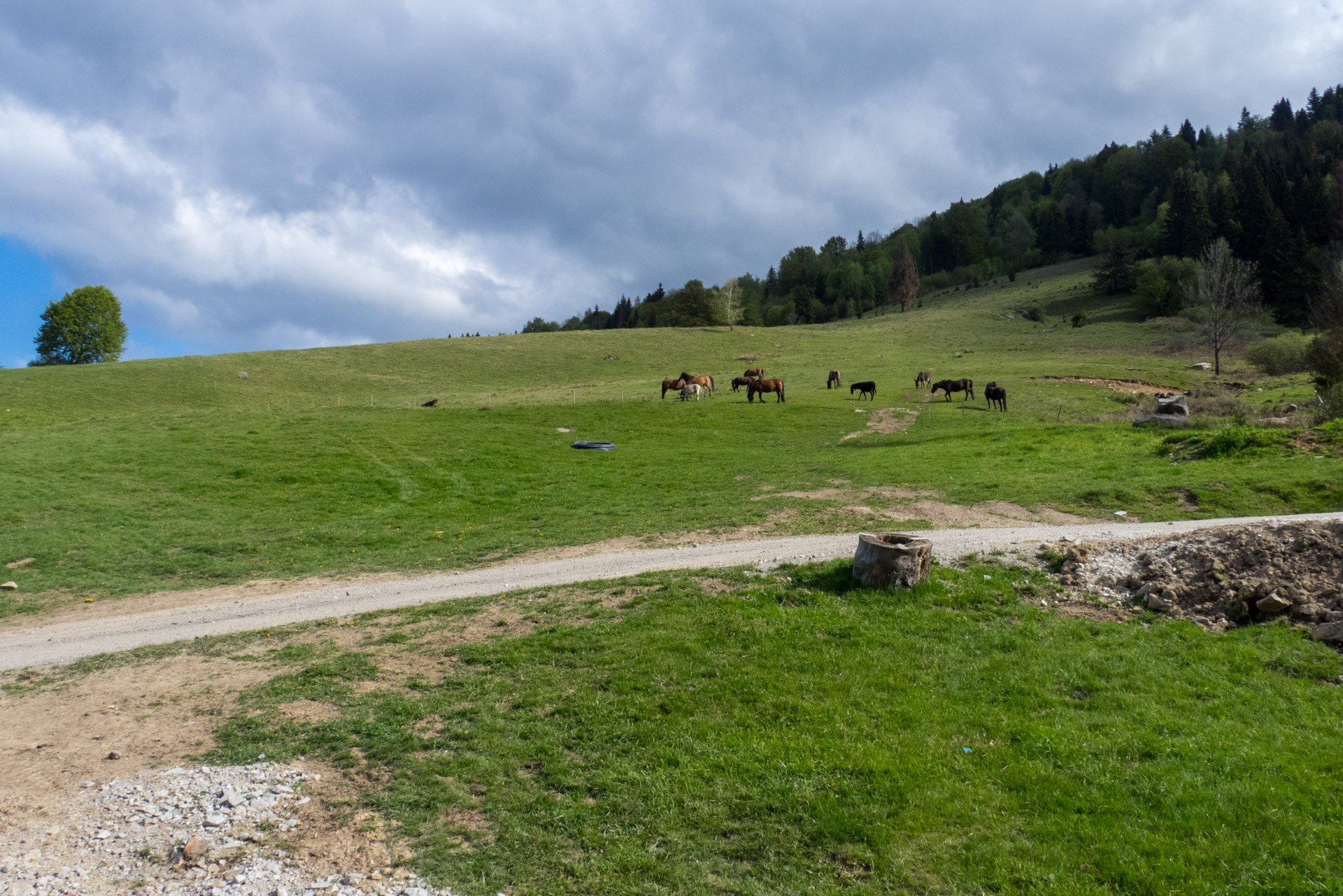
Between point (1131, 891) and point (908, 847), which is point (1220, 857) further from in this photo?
point (908, 847)

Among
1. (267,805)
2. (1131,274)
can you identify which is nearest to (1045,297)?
(1131,274)

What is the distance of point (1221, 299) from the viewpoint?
198ft

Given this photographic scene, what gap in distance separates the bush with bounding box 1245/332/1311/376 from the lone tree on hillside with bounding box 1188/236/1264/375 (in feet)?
8.79

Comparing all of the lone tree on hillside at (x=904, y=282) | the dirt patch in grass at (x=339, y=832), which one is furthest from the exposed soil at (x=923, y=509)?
the lone tree on hillside at (x=904, y=282)

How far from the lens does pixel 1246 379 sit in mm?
49688

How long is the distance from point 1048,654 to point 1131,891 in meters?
4.49

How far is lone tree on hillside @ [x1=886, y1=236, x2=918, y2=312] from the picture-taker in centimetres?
12406

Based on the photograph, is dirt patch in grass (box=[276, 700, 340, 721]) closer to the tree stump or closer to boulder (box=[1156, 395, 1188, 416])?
the tree stump

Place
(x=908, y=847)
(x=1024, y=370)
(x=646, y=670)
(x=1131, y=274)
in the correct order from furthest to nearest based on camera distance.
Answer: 1. (x=1131, y=274)
2. (x=1024, y=370)
3. (x=646, y=670)
4. (x=908, y=847)

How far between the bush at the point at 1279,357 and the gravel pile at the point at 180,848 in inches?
2628

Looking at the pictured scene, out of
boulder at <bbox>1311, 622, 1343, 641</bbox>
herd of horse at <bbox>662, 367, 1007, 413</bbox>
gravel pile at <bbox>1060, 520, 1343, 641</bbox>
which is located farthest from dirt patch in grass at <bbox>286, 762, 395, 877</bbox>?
herd of horse at <bbox>662, 367, 1007, 413</bbox>

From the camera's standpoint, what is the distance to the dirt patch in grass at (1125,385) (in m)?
45.9

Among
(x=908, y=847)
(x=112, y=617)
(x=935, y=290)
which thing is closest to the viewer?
(x=908, y=847)

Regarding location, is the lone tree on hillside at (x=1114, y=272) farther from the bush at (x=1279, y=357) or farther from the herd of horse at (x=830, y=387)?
the herd of horse at (x=830, y=387)
